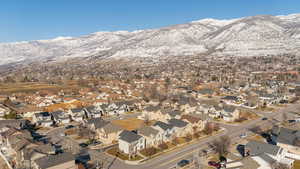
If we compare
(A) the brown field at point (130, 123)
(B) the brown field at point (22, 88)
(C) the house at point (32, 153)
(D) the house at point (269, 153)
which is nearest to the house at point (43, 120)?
(A) the brown field at point (130, 123)

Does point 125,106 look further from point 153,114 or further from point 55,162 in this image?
point 55,162

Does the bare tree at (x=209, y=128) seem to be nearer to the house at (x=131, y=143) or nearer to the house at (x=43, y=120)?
the house at (x=131, y=143)

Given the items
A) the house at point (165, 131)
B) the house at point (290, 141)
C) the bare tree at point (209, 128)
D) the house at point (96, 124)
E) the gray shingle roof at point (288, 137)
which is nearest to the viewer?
the house at point (290, 141)

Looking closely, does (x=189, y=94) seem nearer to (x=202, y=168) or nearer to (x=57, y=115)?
(x=57, y=115)

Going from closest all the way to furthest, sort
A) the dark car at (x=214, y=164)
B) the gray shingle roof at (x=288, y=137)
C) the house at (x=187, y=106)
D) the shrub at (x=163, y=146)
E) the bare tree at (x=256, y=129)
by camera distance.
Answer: the dark car at (x=214, y=164), the gray shingle roof at (x=288, y=137), the shrub at (x=163, y=146), the bare tree at (x=256, y=129), the house at (x=187, y=106)

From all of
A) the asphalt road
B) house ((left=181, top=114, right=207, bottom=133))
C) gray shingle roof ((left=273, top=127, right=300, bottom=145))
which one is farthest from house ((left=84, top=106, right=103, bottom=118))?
gray shingle roof ((left=273, top=127, right=300, bottom=145))

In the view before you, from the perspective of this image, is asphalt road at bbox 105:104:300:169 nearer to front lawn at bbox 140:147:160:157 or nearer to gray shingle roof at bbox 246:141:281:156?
front lawn at bbox 140:147:160:157
